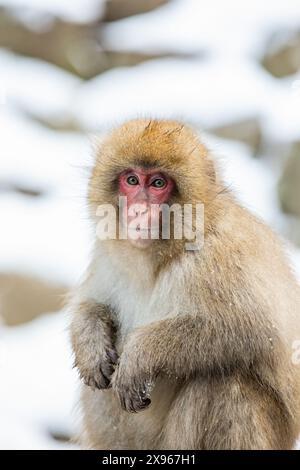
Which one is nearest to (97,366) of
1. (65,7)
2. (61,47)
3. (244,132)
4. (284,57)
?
(244,132)

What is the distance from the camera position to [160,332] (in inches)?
182

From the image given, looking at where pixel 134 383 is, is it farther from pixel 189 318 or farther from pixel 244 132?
pixel 244 132

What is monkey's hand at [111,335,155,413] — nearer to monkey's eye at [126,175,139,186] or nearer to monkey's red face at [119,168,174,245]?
monkey's red face at [119,168,174,245]

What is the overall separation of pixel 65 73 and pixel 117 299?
8595 mm

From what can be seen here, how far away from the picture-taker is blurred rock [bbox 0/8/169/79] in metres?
13.4

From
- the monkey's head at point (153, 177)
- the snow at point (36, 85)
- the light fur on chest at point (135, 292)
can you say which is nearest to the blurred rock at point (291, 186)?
the snow at point (36, 85)

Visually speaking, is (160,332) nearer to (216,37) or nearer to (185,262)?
(185,262)

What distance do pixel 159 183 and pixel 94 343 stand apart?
2.78 ft

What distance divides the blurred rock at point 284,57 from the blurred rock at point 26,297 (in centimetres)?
507

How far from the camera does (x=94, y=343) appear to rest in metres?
4.88

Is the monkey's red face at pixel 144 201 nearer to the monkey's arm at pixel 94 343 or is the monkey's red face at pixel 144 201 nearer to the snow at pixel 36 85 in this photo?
the monkey's arm at pixel 94 343

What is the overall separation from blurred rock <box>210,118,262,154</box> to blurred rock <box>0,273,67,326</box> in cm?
352

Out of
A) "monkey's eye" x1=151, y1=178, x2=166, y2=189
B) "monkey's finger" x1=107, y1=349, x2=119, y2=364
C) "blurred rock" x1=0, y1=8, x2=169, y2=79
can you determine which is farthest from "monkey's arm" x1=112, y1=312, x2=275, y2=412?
"blurred rock" x1=0, y1=8, x2=169, y2=79

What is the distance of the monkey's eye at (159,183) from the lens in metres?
4.67
